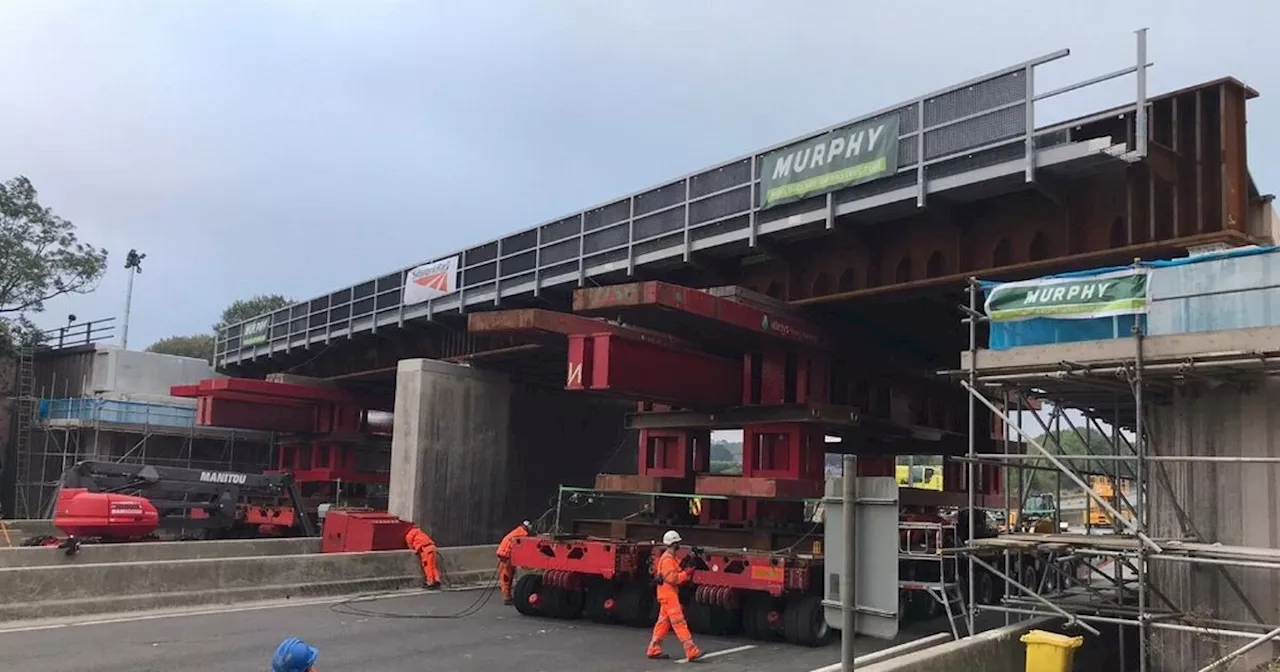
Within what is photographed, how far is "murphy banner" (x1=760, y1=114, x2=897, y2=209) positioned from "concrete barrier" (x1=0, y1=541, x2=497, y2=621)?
30.7 ft

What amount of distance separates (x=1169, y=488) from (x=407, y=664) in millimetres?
7753

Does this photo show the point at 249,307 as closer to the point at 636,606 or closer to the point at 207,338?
the point at 207,338

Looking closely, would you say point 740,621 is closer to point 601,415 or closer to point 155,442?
point 601,415

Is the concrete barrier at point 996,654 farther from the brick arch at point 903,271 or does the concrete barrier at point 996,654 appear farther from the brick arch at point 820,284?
the brick arch at point 820,284

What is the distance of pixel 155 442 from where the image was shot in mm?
34656

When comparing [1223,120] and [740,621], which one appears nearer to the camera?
[1223,120]

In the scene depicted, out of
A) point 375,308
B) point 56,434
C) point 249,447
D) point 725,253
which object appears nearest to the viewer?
point 725,253

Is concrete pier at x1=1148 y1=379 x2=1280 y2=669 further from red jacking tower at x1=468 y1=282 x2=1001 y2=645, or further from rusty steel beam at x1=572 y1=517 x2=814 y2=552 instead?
rusty steel beam at x1=572 y1=517 x2=814 y2=552

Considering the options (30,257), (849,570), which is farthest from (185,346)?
(849,570)

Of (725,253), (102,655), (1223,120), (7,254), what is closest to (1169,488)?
(1223,120)

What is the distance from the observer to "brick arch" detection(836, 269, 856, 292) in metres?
14.7

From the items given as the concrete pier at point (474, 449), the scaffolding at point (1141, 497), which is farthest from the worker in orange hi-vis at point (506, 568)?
the scaffolding at point (1141, 497)

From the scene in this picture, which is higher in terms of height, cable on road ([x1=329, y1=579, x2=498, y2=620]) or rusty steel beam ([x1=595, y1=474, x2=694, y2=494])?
rusty steel beam ([x1=595, y1=474, x2=694, y2=494])

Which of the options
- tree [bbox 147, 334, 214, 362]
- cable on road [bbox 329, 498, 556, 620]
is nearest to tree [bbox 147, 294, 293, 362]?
tree [bbox 147, 334, 214, 362]
